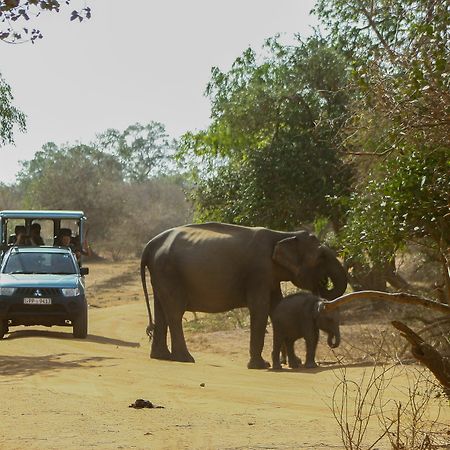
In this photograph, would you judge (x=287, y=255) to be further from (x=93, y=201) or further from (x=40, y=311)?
(x=93, y=201)

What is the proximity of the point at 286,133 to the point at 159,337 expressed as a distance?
7.69 m

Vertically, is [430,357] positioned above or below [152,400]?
above

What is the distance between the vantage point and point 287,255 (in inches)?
683

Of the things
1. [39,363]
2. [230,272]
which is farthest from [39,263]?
[39,363]

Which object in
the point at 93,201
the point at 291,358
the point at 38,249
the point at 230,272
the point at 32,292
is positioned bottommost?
the point at 291,358

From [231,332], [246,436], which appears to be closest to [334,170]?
[231,332]

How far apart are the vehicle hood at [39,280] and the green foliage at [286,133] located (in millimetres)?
5203

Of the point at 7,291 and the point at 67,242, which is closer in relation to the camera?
the point at 7,291

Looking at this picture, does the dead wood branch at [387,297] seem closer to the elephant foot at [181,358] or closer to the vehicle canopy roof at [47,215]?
the elephant foot at [181,358]

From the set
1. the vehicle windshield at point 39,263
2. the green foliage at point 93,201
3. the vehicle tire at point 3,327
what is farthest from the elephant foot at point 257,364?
the green foliage at point 93,201

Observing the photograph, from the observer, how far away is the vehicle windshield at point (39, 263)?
2105 cm

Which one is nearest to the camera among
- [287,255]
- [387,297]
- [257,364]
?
[387,297]

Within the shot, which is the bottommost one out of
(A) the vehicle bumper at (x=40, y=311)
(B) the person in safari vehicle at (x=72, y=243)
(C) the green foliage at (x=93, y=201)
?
(A) the vehicle bumper at (x=40, y=311)

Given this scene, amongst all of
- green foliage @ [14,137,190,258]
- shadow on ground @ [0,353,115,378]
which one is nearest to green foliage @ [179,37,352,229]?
shadow on ground @ [0,353,115,378]
